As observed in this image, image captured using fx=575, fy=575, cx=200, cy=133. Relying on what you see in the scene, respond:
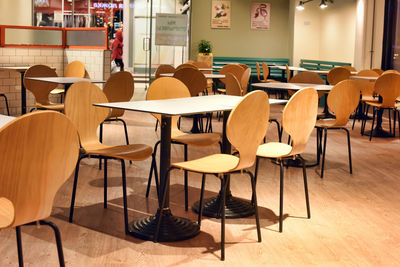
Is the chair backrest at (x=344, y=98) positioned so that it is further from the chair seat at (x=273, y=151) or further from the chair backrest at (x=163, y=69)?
the chair backrest at (x=163, y=69)

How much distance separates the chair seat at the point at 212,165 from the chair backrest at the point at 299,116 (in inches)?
18.0

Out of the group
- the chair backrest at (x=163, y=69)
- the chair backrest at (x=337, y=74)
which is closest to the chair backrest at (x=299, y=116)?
the chair backrest at (x=163, y=69)

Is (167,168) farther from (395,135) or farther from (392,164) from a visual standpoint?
(395,135)

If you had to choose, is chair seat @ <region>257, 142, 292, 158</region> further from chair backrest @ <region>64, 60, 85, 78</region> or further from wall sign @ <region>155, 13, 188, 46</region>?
wall sign @ <region>155, 13, 188, 46</region>

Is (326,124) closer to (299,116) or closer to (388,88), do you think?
(299,116)

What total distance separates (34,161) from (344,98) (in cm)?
406

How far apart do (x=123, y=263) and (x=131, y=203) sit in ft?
3.99

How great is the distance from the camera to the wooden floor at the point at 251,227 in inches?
128

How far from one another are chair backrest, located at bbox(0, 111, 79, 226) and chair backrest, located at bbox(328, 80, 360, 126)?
3.75m

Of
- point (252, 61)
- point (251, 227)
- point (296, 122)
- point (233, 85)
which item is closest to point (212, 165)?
point (251, 227)

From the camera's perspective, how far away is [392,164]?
20.5 feet

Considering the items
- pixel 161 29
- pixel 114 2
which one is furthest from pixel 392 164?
pixel 114 2

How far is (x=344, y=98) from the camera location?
5473 mm

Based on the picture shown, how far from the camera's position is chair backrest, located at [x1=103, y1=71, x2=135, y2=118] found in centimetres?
586
